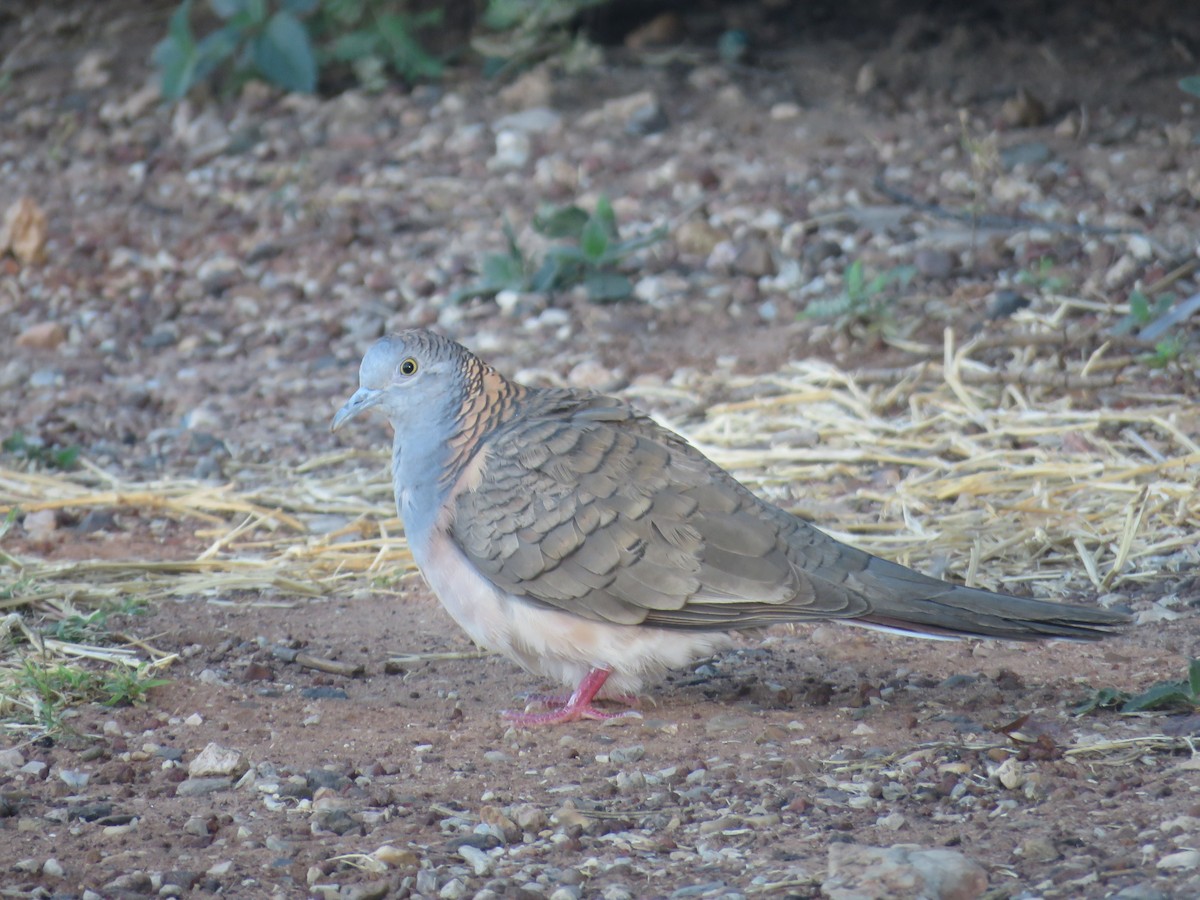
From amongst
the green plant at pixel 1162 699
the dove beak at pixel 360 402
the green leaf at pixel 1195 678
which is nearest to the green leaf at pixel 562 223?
the dove beak at pixel 360 402

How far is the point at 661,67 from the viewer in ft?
29.0

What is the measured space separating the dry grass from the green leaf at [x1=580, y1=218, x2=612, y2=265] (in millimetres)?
1038

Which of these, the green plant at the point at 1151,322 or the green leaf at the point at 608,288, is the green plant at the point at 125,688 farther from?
the green plant at the point at 1151,322

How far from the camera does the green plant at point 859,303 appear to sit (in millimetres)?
6238

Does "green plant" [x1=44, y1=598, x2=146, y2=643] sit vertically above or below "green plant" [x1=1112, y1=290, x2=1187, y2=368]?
above

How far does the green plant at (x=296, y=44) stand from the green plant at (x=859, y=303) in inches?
137

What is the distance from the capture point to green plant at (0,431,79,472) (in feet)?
19.4

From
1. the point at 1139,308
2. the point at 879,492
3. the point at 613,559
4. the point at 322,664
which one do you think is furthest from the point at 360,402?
the point at 1139,308

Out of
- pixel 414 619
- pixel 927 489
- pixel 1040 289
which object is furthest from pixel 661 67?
pixel 414 619

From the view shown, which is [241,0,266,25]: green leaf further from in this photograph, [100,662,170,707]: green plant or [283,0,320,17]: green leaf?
[100,662,170,707]: green plant

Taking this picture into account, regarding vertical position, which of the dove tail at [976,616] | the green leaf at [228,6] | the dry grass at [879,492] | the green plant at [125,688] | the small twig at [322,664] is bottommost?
the dry grass at [879,492]

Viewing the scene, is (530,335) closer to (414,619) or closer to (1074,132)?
(414,619)

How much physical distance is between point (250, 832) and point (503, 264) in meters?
4.37

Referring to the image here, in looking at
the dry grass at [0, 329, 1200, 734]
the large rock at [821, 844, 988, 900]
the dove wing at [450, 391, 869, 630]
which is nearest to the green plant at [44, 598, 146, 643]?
the dry grass at [0, 329, 1200, 734]
